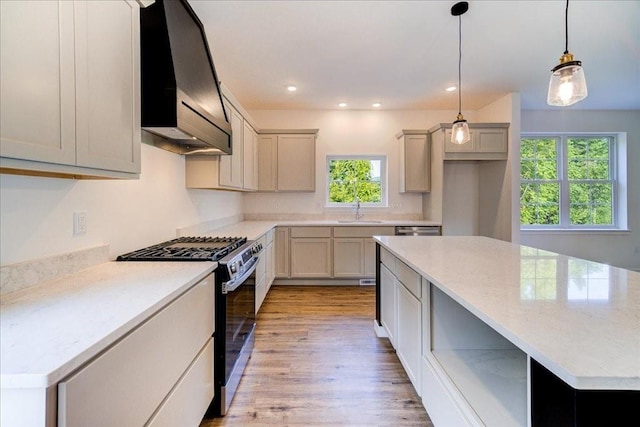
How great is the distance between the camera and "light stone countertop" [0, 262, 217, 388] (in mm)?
696

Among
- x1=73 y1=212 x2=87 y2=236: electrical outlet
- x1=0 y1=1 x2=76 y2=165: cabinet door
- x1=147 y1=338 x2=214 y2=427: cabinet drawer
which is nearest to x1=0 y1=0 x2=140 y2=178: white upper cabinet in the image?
x1=0 y1=1 x2=76 y2=165: cabinet door

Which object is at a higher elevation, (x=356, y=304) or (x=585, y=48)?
(x=585, y=48)

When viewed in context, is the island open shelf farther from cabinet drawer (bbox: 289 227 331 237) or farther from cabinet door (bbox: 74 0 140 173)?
cabinet drawer (bbox: 289 227 331 237)

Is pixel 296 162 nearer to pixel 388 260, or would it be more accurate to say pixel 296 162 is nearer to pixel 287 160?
pixel 287 160

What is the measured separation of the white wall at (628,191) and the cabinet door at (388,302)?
3747 mm

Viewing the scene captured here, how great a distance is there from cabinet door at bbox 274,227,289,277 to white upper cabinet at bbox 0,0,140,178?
299 cm

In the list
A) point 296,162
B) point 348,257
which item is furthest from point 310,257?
point 296,162

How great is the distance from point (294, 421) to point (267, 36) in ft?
9.82

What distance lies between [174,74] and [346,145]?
362 cm

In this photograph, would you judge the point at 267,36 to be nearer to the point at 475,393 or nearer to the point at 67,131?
the point at 67,131

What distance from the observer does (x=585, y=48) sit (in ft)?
10.2

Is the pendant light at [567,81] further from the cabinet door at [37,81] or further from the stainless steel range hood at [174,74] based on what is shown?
the cabinet door at [37,81]

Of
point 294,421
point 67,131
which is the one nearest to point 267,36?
point 67,131

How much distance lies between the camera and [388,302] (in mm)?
2510
